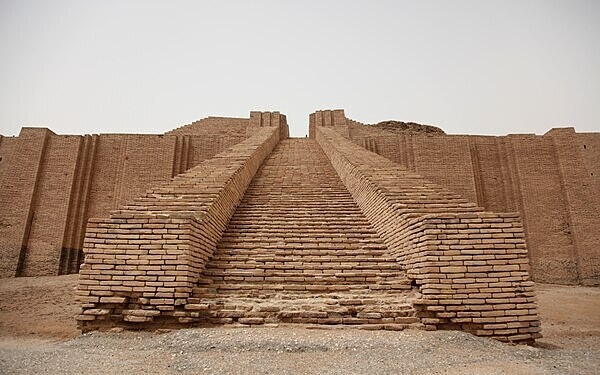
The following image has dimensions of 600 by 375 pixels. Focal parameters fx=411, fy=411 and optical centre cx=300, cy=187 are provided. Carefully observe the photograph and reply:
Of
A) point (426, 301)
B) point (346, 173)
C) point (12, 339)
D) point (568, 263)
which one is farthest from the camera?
point (568, 263)

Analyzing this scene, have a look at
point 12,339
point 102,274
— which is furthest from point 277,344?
point 12,339

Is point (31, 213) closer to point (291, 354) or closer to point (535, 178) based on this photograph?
point (291, 354)

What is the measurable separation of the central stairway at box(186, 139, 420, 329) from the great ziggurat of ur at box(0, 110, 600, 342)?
0.05 feet

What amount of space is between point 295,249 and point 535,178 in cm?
830

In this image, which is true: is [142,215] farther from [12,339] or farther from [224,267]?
[12,339]

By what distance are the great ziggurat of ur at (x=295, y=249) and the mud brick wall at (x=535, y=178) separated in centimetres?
8

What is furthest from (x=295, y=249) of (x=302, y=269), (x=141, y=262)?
(x=141, y=262)

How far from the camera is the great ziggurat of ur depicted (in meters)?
3.21

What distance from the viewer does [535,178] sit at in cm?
1010

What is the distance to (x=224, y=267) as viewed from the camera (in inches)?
156

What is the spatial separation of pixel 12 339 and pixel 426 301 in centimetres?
461

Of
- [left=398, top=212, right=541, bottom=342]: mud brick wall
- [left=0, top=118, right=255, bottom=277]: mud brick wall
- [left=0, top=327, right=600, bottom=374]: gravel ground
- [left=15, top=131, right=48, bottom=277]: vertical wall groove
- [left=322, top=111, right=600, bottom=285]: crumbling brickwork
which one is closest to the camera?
[left=0, top=327, right=600, bottom=374]: gravel ground

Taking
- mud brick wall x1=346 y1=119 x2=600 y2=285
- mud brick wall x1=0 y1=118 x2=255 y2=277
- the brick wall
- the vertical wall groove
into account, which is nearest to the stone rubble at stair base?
mud brick wall x1=0 y1=118 x2=255 y2=277

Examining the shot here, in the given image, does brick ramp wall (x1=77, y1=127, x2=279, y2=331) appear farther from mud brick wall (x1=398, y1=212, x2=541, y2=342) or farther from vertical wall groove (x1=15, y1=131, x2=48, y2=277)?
vertical wall groove (x1=15, y1=131, x2=48, y2=277)
